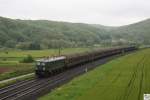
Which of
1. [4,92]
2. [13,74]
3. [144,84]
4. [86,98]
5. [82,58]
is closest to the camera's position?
[86,98]

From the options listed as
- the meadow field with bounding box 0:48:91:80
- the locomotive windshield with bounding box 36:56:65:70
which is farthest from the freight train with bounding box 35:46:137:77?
the meadow field with bounding box 0:48:91:80

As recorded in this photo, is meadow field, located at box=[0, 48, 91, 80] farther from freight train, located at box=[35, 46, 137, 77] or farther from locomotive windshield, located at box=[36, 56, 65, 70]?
freight train, located at box=[35, 46, 137, 77]

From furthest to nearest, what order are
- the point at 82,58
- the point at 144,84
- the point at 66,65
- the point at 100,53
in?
1. the point at 100,53
2. the point at 82,58
3. the point at 66,65
4. the point at 144,84

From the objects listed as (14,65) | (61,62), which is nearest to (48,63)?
(61,62)

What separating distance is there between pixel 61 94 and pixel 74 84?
27.6ft

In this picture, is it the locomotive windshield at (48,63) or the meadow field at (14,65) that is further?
the meadow field at (14,65)

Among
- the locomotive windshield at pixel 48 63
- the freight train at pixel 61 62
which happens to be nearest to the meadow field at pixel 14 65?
the locomotive windshield at pixel 48 63

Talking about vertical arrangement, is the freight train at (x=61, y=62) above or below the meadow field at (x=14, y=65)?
above

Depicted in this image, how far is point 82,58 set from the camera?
3354 inches

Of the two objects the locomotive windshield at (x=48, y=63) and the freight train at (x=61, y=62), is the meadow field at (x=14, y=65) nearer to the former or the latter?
the locomotive windshield at (x=48, y=63)

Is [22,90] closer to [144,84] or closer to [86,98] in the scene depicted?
[86,98]

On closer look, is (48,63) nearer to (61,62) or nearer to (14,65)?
(61,62)

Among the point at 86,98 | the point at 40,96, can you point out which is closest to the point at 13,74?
the point at 40,96

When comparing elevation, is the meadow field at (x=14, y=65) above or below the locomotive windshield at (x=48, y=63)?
below
